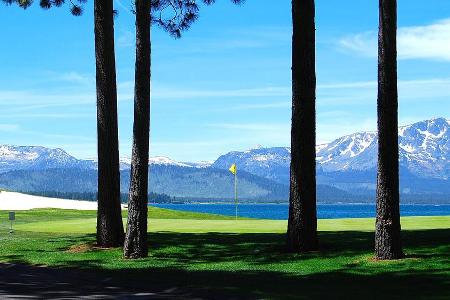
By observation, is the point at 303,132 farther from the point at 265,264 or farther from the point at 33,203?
the point at 33,203

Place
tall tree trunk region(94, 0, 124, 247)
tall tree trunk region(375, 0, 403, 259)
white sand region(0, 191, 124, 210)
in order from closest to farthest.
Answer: tall tree trunk region(375, 0, 403, 259)
tall tree trunk region(94, 0, 124, 247)
white sand region(0, 191, 124, 210)

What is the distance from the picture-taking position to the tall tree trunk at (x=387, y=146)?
18.6 metres

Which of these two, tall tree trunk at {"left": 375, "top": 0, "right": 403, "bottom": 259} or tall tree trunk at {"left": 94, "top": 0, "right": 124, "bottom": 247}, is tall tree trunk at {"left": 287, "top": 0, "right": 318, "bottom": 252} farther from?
tall tree trunk at {"left": 94, "top": 0, "right": 124, "bottom": 247}

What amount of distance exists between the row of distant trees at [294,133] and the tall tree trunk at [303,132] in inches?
1.1

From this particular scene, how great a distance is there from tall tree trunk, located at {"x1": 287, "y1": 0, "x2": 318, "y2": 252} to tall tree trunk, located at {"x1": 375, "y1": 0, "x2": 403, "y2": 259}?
9.52ft

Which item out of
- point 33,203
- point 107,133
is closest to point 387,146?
point 107,133

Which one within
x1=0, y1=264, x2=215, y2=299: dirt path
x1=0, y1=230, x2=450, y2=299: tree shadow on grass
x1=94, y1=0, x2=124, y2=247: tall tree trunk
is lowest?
x1=0, y1=264, x2=215, y2=299: dirt path

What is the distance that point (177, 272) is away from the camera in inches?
749

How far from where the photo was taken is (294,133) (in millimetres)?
21406

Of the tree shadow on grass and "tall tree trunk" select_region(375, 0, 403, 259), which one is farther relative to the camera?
"tall tree trunk" select_region(375, 0, 403, 259)

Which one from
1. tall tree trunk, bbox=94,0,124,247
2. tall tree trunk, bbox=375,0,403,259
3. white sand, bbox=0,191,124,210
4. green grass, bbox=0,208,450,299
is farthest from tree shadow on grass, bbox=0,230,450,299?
white sand, bbox=0,191,124,210

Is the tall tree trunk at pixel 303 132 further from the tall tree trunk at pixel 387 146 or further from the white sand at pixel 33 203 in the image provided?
the white sand at pixel 33 203

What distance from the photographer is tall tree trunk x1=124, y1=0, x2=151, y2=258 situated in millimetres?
22078

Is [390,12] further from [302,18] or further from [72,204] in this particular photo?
[72,204]
